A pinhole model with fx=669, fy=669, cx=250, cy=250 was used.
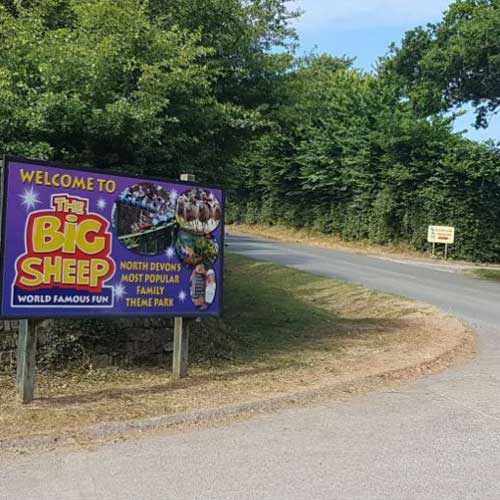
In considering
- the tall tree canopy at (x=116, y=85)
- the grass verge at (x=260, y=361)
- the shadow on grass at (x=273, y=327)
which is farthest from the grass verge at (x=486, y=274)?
the tall tree canopy at (x=116, y=85)

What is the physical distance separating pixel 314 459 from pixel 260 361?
3757mm

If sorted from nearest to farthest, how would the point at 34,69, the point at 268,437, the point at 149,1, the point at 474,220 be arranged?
the point at 268,437
the point at 34,69
the point at 149,1
the point at 474,220

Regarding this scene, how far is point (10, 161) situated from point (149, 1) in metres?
4.46

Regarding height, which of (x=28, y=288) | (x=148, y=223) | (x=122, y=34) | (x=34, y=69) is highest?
(x=122, y=34)

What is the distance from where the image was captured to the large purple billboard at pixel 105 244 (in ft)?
19.0

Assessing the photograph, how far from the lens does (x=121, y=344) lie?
7.73 metres

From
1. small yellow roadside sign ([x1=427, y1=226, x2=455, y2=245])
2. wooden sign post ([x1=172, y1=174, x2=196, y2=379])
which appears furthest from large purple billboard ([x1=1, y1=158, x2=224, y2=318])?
small yellow roadside sign ([x1=427, y1=226, x2=455, y2=245])

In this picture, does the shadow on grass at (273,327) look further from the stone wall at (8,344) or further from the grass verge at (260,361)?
the stone wall at (8,344)

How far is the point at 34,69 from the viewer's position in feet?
24.2

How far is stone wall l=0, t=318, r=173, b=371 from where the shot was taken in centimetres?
699

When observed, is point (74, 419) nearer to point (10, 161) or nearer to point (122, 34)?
point (10, 161)

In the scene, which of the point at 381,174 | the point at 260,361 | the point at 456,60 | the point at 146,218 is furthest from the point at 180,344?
the point at 381,174

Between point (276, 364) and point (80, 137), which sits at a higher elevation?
point (80, 137)

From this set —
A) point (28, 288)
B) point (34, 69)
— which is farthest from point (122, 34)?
point (28, 288)
